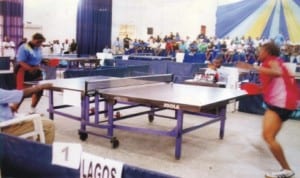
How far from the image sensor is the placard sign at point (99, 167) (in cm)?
251

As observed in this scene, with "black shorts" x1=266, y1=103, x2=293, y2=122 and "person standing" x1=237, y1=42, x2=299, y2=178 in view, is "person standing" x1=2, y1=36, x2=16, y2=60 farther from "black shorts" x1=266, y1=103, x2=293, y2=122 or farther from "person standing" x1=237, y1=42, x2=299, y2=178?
"black shorts" x1=266, y1=103, x2=293, y2=122

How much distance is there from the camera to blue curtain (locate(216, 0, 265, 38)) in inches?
730

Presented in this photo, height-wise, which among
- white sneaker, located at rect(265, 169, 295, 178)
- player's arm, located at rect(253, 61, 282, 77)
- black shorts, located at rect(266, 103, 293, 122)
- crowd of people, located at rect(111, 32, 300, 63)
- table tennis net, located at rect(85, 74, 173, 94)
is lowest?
white sneaker, located at rect(265, 169, 295, 178)

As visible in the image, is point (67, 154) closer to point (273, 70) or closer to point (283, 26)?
point (273, 70)

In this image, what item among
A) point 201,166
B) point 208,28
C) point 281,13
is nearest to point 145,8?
point 208,28

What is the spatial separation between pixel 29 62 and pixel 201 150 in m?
3.49

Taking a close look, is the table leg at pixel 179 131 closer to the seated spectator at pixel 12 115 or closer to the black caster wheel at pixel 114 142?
the black caster wheel at pixel 114 142

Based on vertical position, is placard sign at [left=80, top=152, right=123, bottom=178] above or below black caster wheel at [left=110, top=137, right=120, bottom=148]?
above

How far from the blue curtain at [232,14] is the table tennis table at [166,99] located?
44.4ft

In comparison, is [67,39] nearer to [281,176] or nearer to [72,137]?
[72,137]

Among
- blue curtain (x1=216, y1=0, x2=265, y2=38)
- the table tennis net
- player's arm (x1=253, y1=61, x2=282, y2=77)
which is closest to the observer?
player's arm (x1=253, y1=61, x2=282, y2=77)

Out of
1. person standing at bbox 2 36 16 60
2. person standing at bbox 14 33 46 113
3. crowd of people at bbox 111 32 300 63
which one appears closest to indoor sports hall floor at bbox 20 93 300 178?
person standing at bbox 14 33 46 113

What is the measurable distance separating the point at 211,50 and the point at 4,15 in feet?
35.2

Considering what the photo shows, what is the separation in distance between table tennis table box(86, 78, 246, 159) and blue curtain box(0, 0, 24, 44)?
50.0 feet
